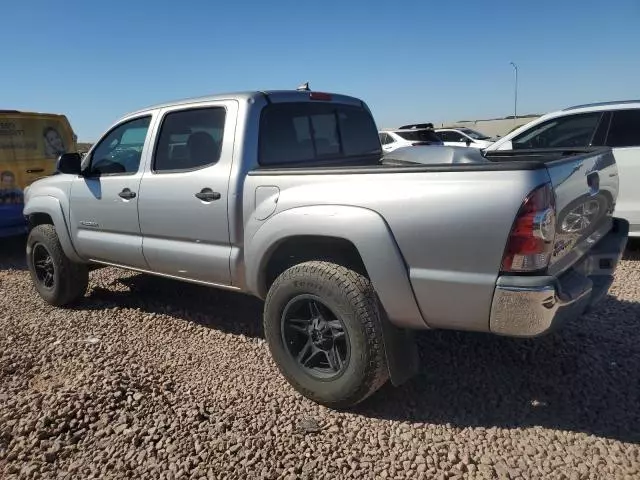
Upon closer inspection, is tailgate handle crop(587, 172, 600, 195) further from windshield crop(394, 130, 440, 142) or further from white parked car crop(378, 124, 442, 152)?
windshield crop(394, 130, 440, 142)

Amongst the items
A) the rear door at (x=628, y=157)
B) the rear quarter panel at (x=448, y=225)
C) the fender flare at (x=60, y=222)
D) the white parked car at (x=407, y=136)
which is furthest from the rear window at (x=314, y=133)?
the white parked car at (x=407, y=136)

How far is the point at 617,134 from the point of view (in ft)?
19.2

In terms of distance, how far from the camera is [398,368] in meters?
2.76

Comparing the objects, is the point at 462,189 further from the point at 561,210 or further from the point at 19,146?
the point at 19,146

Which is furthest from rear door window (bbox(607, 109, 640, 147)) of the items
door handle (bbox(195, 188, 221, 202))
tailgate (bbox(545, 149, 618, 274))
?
door handle (bbox(195, 188, 221, 202))

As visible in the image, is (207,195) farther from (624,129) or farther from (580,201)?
(624,129)

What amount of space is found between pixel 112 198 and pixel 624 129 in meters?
5.52

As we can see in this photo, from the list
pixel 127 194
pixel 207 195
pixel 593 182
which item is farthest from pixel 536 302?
pixel 127 194

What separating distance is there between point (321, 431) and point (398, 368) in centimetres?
56

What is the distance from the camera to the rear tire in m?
4.84

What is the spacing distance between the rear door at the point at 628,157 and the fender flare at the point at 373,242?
4.34 m

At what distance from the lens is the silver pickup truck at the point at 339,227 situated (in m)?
2.35

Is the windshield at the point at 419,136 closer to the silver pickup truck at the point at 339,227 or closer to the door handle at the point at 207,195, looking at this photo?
the silver pickup truck at the point at 339,227

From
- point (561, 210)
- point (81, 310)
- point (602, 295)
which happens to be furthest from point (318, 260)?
point (81, 310)
